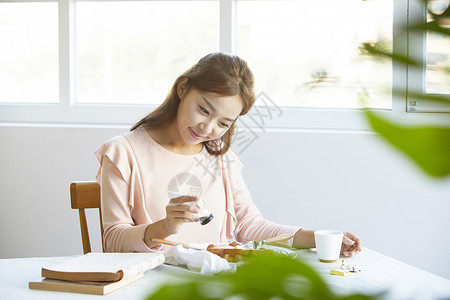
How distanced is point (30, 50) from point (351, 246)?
2.21m

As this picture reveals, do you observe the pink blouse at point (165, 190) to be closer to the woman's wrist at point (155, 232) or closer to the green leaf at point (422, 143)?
the woman's wrist at point (155, 232)

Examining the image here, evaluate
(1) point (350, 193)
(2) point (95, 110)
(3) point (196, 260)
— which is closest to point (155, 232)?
(3) point (196, 260)

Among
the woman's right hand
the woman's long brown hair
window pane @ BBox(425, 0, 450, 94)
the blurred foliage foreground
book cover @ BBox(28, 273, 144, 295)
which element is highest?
the woman's long brown hair

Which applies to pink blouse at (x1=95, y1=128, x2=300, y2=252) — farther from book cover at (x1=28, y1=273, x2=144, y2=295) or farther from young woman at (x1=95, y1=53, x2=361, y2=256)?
book cover at (x1=28, y1=273, x2=144, y2=295)

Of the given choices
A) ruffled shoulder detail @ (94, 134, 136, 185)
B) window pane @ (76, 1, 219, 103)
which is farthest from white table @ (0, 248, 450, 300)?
window pane @ (76, 1, 219, 103)

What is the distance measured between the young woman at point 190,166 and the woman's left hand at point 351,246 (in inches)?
0.9

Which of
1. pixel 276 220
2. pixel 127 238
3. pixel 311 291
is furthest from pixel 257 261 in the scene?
pixel 276 220

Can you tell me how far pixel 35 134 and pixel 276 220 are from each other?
126cm

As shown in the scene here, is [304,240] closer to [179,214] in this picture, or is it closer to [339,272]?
[339,272]

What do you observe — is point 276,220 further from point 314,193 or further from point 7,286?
point 7,286

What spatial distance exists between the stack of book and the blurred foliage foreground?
110cm

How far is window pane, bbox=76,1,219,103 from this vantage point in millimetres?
3023

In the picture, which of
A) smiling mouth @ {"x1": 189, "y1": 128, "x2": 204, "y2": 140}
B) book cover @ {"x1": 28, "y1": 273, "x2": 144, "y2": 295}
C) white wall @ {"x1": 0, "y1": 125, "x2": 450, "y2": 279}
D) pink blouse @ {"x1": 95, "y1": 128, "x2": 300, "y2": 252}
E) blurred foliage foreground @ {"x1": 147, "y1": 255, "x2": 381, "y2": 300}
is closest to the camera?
blurred foliage foreground @ {"x1": 147, "y1": 255, "x2": 381, "y2": 300}

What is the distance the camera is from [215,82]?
1.78 meters
